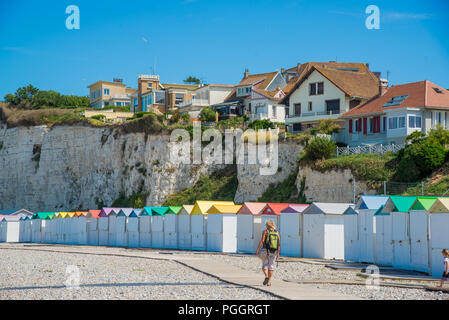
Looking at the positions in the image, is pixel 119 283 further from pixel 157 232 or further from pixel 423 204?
pixel 157 232

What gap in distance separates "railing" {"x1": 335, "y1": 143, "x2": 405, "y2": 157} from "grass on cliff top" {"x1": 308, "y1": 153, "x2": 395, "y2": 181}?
780mm

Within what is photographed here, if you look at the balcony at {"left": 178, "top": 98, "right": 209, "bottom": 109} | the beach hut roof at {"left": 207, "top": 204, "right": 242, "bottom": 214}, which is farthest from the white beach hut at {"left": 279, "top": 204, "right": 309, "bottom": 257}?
the balcony at {"left": 178, "top": 98, "right": 209, "bottom": 109}

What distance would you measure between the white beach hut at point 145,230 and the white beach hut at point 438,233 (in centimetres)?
2306

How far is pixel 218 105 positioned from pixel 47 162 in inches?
934

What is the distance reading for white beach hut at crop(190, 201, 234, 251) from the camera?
34.0 meters

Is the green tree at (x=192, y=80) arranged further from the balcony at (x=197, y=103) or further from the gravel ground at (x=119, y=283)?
the gravel ground at (x=119, y=283)

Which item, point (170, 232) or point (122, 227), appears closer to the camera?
point (170, 232)

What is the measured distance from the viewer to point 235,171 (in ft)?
193

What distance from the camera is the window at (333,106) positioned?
56062mm

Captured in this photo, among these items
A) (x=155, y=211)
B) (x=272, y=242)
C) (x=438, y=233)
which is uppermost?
(x=272, y=242)

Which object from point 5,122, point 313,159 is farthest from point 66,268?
point 5,122

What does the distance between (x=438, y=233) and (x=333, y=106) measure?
3919cm

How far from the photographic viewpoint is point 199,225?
3438 cm

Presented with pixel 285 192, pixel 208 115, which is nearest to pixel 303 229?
pixel 285 192
